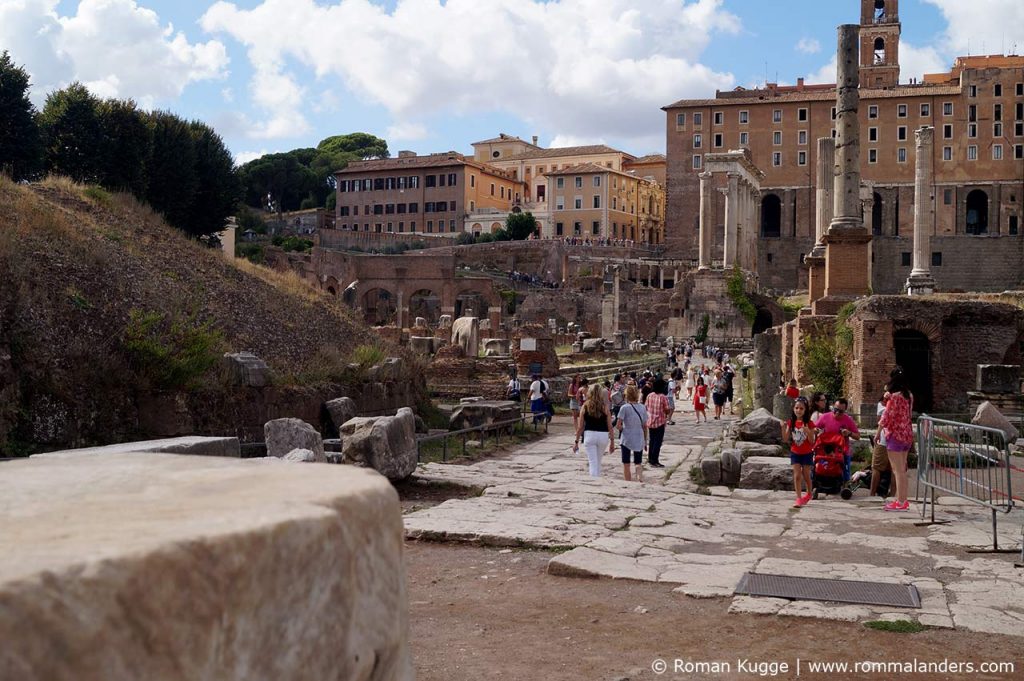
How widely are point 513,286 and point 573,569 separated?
201 feet

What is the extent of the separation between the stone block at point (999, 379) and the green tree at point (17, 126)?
2738 cm

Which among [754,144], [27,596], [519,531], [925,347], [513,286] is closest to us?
[27,596]

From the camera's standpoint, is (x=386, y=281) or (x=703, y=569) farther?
(x=386, y=281)

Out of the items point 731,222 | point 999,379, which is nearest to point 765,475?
point 999,379

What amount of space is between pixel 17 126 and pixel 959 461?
30.6 meters

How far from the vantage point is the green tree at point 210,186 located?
116ft

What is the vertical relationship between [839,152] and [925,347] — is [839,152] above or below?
→ above

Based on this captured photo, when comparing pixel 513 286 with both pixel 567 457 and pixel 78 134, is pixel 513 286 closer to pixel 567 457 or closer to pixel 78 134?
pixel 78 134

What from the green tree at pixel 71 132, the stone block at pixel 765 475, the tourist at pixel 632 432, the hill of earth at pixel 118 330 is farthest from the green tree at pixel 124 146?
the stone block at pixel 765 475

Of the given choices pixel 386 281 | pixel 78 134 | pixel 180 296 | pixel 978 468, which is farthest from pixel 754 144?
pixel 978 468

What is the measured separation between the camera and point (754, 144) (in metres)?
76.9

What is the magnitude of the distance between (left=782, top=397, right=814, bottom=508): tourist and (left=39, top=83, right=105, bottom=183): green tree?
28.8m

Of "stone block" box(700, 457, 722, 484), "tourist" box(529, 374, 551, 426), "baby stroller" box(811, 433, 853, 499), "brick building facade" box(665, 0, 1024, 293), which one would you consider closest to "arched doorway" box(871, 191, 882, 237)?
"brick building facade" box(665, 0, 1024, 293)

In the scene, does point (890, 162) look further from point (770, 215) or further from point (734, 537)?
point (734, 537)
